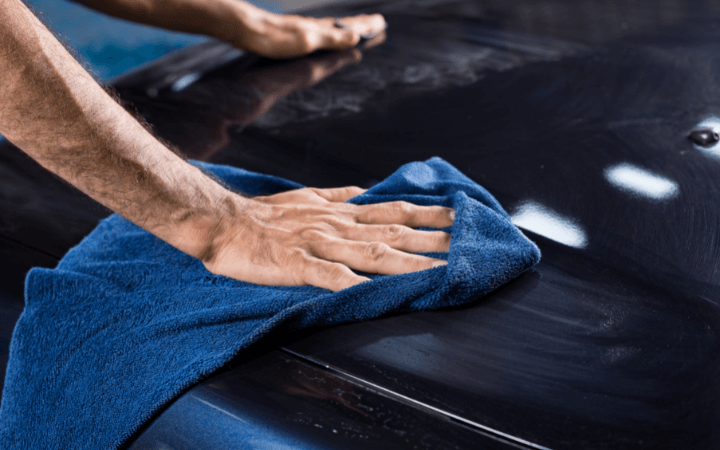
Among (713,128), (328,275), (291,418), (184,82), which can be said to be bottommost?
(291,418)

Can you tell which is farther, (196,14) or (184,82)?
(196,14)

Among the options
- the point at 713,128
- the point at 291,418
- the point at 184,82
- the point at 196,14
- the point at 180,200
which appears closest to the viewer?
the point at 291,418

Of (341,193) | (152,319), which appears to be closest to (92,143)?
(152,319)

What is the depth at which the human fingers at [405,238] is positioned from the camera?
0.72 meters

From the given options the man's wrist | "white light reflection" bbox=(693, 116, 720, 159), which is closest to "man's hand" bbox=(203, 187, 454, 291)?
"white light reflection" bbox=(693, 116, 720, 159)

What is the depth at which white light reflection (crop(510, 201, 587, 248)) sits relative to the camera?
0.77 metres

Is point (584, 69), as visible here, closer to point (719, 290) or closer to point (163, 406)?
point (719, 290)

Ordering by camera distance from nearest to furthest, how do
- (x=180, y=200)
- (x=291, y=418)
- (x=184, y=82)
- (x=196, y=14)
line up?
(x=291, y=418), (x=180, y=200), (x=184, y=82), (x=196, y=14)

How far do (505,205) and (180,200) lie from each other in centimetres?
49

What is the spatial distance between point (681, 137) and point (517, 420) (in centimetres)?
67

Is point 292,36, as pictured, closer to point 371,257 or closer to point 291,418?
point 371,257

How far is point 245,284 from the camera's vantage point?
74cm

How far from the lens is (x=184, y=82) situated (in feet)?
4.46

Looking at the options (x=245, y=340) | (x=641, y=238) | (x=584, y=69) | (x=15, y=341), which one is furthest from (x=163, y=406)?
(x=584, y=69)
